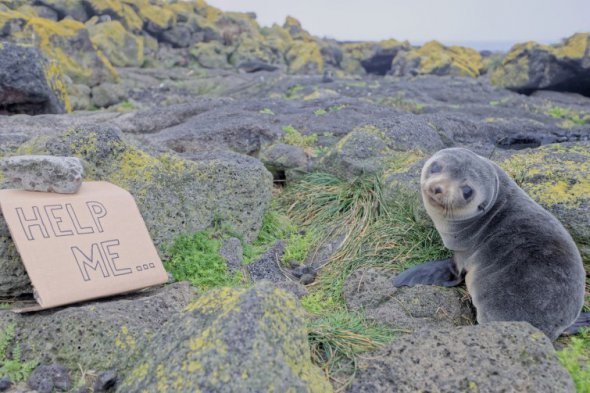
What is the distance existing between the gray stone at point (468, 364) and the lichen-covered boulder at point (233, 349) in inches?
16.1

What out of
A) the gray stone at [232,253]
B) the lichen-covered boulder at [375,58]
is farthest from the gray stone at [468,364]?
the lichen-covered boulder at [375,58]

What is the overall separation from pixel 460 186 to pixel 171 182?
8.11ft

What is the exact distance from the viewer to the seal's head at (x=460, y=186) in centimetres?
431

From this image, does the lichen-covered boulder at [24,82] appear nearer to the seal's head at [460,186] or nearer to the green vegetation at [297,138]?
the green vegetation at [297,138]

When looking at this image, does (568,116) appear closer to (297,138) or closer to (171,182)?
(297,138)

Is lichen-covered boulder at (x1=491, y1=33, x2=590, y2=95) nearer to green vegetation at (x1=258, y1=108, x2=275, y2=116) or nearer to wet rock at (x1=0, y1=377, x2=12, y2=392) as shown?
green vegetation at (x1=258, y1=108, x2=275, y2=116)

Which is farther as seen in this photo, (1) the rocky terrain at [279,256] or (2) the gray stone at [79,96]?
(2) the gray stone at [79,96]

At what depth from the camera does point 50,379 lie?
3061 mm

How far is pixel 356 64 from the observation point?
157 feet

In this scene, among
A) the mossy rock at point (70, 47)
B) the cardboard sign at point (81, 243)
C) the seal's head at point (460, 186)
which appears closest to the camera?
the cardboard sign at point (81, 243)

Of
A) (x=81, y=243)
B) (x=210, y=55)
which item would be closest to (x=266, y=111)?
(x=81, y=243)

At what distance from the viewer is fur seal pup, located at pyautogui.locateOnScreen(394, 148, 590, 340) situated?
3.87m

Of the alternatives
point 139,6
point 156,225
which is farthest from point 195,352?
point 139,6

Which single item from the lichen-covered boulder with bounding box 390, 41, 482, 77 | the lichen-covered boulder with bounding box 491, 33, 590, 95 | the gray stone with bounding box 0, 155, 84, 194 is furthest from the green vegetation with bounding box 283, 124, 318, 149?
the lichen-covered boulder with bounding box 390, 41, 482, 77
